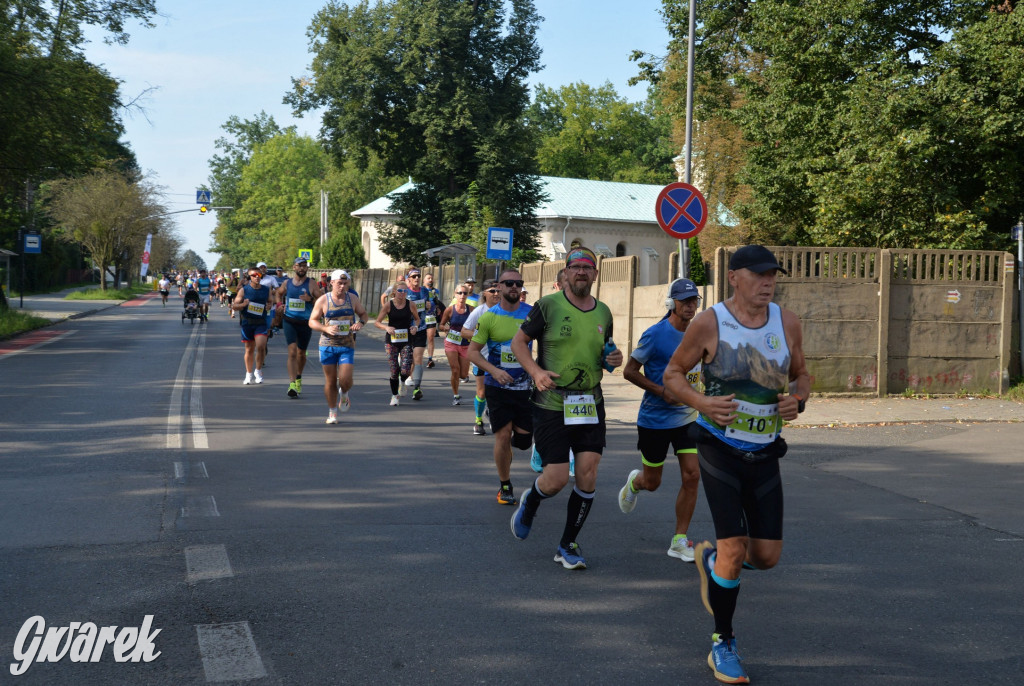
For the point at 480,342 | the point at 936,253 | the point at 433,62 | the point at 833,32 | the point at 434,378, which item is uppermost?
the point at 433,62

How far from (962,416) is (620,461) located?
260 inches

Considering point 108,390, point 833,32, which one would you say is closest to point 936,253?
point 833,32

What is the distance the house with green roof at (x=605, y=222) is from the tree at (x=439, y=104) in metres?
17.4

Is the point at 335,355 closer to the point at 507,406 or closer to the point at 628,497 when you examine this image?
the point at 507,406

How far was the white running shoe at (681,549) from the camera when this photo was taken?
6.18m

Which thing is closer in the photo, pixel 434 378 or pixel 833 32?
pixel 434 378

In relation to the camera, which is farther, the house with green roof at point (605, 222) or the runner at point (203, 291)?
the house with green roof at point (605, 222)

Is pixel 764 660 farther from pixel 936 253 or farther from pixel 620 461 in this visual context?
pixel 936 253

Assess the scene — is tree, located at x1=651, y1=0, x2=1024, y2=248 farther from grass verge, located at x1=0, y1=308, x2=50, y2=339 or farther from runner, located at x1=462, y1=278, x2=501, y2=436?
grass verge, located at x1=0, y1=308, x2=50, y2=339

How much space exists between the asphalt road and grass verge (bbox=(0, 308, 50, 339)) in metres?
17.7

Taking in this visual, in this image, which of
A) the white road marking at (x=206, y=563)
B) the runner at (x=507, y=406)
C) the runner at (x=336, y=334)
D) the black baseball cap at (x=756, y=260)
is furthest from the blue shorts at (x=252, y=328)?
the black baseball cap at (x=756, y=260)

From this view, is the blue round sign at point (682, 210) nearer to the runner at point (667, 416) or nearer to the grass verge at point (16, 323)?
the runner at point (667, 416)

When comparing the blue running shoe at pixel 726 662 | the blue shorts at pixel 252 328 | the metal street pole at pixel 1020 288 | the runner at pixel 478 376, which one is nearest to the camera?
the blue running shoe at pixel 726 662

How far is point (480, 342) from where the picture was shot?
25.5ft
